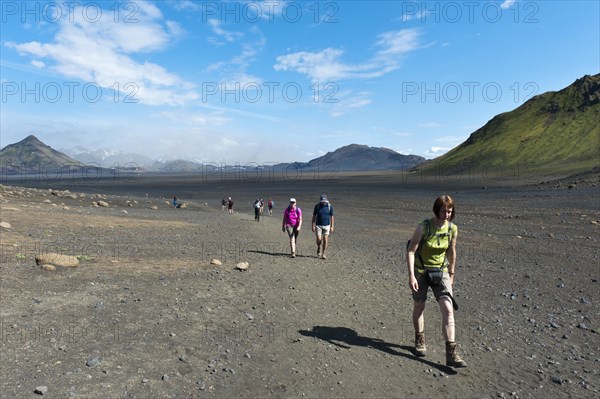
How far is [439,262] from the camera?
→ 6383 millimetres

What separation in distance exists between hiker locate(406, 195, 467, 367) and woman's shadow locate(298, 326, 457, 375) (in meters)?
0.67

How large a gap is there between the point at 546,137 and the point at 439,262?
172m

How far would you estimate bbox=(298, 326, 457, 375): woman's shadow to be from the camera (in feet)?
22.3

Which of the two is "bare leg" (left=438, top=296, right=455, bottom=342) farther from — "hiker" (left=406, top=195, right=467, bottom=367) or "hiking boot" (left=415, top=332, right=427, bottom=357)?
"hiking boot" (left=415, top=332, right=427, bottom=357)

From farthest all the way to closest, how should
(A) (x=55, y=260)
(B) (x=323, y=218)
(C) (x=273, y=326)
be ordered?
(B) (x=323, y=218), (A) (x=55, y=260), (C) (x=273, y=326)

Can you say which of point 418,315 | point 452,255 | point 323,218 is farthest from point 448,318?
point 323,218

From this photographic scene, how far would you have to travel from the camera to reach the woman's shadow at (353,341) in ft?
22.3

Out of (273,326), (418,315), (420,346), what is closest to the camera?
(418,315)

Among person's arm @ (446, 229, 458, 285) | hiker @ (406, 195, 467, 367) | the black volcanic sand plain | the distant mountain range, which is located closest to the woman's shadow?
the black volcanic sand plain

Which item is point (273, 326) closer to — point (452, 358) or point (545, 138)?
point (452, 358)

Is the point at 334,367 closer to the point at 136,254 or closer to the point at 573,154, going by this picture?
the point at 136,254

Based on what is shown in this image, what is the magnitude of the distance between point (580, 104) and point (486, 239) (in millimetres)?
177115

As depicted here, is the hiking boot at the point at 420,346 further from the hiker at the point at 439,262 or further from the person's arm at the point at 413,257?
the person's arm at the point at 413,257

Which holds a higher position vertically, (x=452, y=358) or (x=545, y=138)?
(x=545, y=138)
